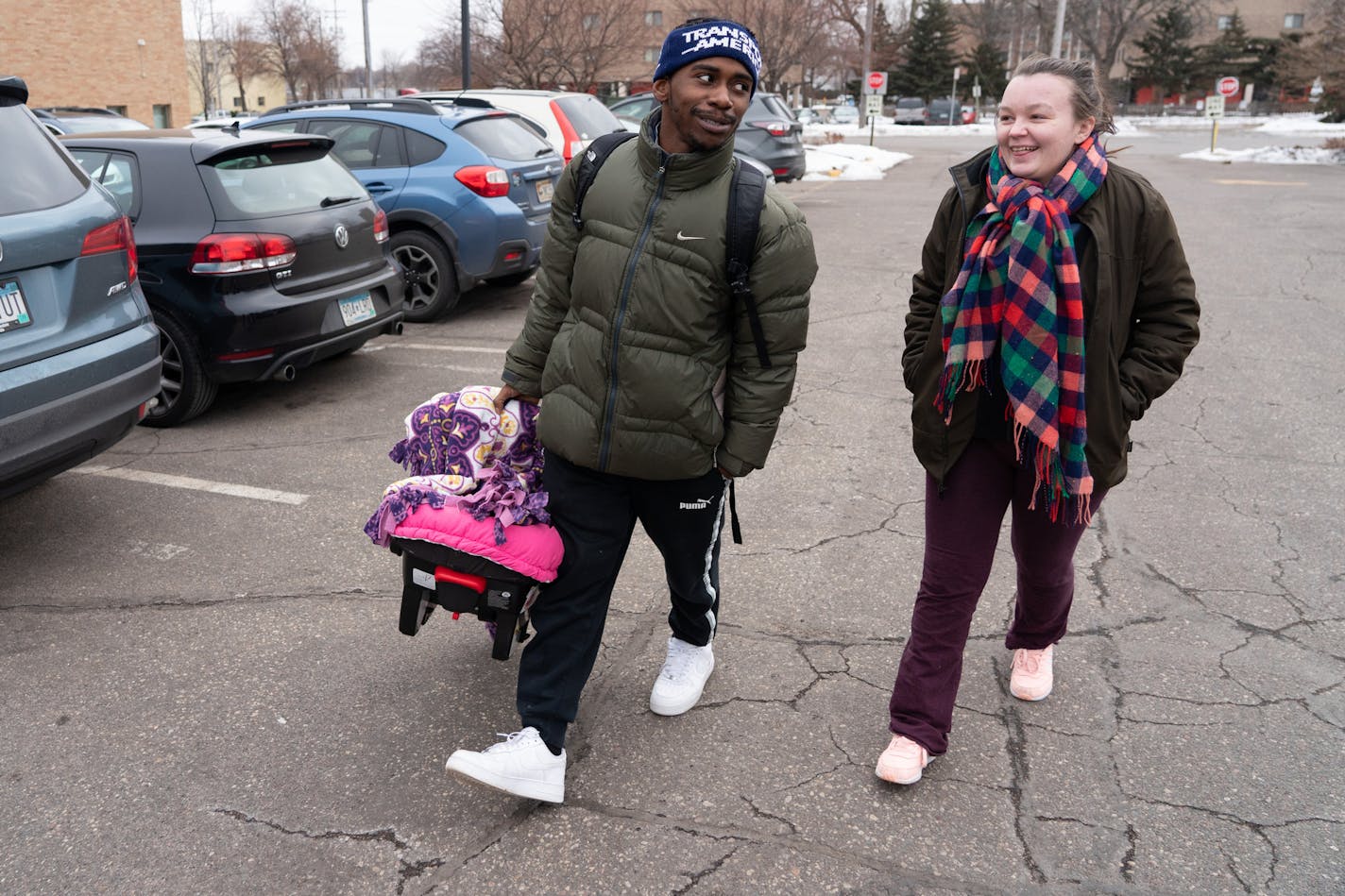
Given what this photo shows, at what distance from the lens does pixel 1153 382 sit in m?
2.51

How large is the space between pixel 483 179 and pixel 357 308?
218 centimetres

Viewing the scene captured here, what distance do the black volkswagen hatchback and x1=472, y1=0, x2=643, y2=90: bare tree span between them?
21.0 meters

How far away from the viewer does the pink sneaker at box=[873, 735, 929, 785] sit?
8.89 ft

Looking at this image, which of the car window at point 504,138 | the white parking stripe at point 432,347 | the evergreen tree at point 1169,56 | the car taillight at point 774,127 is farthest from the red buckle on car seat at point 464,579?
the evergreen tree at point 1169,56

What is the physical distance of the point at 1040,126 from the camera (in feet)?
7.82

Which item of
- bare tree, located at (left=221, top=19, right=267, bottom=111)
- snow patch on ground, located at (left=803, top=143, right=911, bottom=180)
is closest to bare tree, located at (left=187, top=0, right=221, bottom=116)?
bare tree, located at (left=221, top=19, right=267, bottom=111)

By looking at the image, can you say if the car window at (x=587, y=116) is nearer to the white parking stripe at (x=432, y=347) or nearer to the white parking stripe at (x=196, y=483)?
the white parking stripe at (x=432, y=347)

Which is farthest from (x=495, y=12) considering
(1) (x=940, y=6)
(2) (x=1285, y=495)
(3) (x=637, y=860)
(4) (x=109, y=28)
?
(1) (x=940, y=6)

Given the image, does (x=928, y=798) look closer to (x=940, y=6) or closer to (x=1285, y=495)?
(x=1285, y=495)

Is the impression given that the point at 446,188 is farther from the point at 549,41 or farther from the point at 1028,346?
the point at 549,41

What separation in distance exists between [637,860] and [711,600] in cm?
78

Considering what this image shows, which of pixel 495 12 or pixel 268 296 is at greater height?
pixel 495 12

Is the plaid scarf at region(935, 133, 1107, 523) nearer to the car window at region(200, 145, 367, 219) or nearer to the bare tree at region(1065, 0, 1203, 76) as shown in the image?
the car window at region(200, 145, 367, 219)

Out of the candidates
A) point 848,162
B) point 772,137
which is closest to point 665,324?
point 772,137
